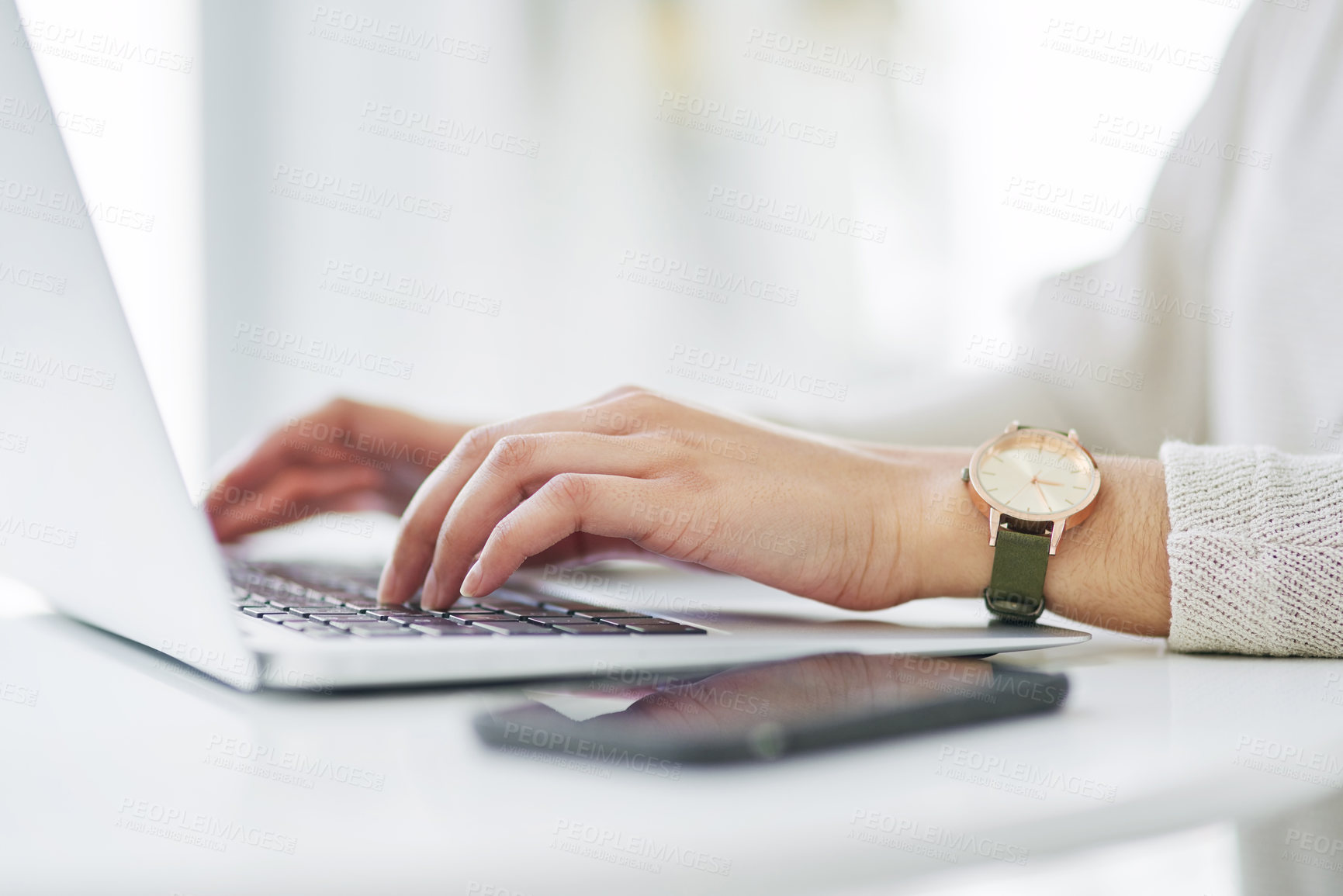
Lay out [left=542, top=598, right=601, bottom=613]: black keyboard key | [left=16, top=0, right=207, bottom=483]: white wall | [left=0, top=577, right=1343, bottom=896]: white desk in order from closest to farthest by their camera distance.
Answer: [left=0, top=577, right=1343, bottom=896]: white desk → [left=542, top=598, right=601, bottom=613]: black keyboard key → [left=16, top=0, right=207, bottom=483]: white wall

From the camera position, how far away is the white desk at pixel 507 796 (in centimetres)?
23

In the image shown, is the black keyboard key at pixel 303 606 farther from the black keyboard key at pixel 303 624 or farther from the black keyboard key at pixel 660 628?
the black keyboard key at pixel 660 628

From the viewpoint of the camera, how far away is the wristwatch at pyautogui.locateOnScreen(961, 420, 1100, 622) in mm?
614

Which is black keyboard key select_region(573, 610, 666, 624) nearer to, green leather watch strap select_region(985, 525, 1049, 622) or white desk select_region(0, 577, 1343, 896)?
white desk select_region(0, 577, 1343, 896)

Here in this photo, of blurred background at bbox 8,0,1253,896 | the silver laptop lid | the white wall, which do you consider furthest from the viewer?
blurred background at bbox 8,0,1253,896

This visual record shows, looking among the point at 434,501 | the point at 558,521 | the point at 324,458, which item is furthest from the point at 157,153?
the point at 558,521

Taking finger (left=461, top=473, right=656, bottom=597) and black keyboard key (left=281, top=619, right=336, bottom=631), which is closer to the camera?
black keyboard key (left=281, top=619, right=336, bottom=631)

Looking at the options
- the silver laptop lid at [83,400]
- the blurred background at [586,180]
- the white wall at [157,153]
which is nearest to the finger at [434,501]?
the silver laptop lid at [83,400]

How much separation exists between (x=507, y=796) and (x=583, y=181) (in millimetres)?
2183

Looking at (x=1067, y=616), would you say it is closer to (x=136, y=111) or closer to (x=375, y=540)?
(x=375, y=540)

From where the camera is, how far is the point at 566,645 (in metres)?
0.39

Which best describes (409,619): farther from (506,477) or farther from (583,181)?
(583,181)

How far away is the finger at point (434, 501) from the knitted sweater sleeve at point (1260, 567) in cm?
40

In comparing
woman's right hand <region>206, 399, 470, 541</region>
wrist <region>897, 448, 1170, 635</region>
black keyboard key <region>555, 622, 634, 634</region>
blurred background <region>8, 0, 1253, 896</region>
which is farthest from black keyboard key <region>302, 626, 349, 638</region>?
blurred background <region>8, 0, 1253, 896</region>
